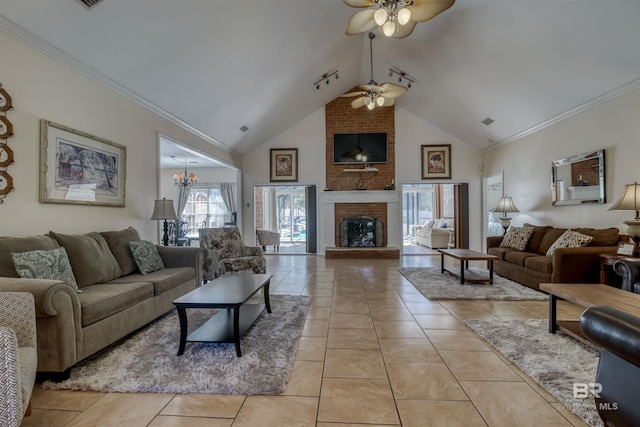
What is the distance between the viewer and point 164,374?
2.04 meters

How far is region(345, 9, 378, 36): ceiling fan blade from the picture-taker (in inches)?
119

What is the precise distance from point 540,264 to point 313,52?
4437 mm

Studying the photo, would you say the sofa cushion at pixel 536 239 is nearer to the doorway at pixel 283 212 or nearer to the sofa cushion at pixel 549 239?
the sofa cushion at pixel 549 239

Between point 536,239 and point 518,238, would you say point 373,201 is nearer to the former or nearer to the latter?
point 518,238

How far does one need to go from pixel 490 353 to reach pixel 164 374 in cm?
231

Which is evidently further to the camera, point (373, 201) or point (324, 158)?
point (324, 158)

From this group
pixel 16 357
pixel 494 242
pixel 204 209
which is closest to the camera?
pixel 16 357

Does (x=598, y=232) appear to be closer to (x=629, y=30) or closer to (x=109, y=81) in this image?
(x=629, y=30)

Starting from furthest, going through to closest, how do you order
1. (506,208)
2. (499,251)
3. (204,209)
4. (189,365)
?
(204,209)
(506,208)
(499,251)
(189,365)

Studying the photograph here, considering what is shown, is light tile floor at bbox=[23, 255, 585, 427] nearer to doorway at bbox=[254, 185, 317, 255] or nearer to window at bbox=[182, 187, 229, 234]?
window at bbox=[182, 187, 229, 234]

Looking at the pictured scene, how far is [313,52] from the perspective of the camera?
494 centimetres

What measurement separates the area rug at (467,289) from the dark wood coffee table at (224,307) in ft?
7.20

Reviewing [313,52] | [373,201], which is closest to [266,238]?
[373,201]

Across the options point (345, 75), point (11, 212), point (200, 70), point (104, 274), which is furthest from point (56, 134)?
point (345, 75)
